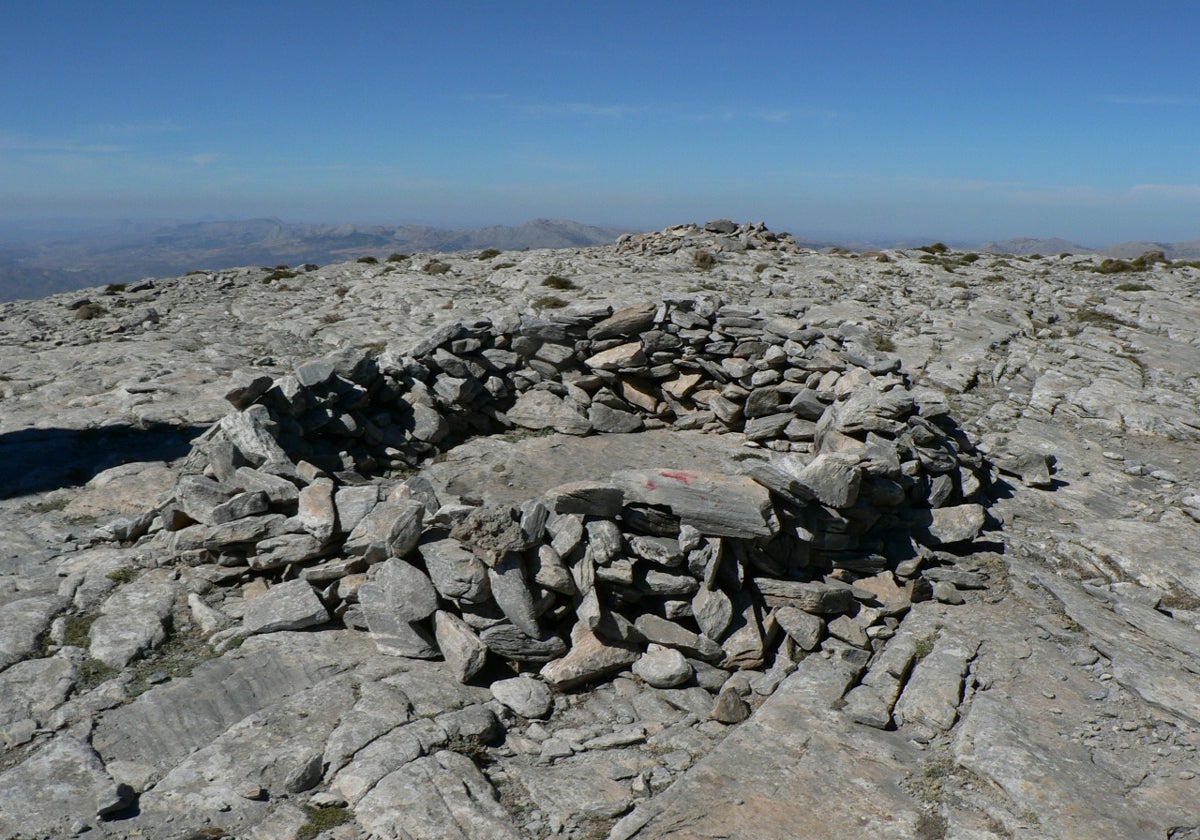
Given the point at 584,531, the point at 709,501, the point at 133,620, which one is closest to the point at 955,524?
the point at 709,501

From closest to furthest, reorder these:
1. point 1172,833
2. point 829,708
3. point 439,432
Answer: point 1172,833
point 829,708
point 439,432

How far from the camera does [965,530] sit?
1225 cm

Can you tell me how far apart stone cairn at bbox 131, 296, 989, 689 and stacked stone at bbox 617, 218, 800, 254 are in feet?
104

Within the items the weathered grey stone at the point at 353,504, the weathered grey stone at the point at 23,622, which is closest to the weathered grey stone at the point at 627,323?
the weathered grey stone at the point at 353,504

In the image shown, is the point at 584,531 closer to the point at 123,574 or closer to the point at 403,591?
the point at 403,591

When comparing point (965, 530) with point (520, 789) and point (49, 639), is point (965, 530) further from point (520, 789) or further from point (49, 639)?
point (49, 639)

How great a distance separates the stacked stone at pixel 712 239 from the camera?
46.7 metres

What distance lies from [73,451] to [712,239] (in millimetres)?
39896

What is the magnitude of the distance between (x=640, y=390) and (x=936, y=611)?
8.87 m

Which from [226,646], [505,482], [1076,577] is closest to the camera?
[226,646]

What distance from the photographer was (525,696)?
27.7 ft

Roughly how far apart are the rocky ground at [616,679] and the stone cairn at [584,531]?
14 cm

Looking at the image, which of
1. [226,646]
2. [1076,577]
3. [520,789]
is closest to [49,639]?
[226,646]

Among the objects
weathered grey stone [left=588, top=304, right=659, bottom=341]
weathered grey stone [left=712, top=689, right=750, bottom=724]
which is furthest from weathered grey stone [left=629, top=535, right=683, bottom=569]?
weathered grey stone [left=588, top=304, right=659, bottom=341]
